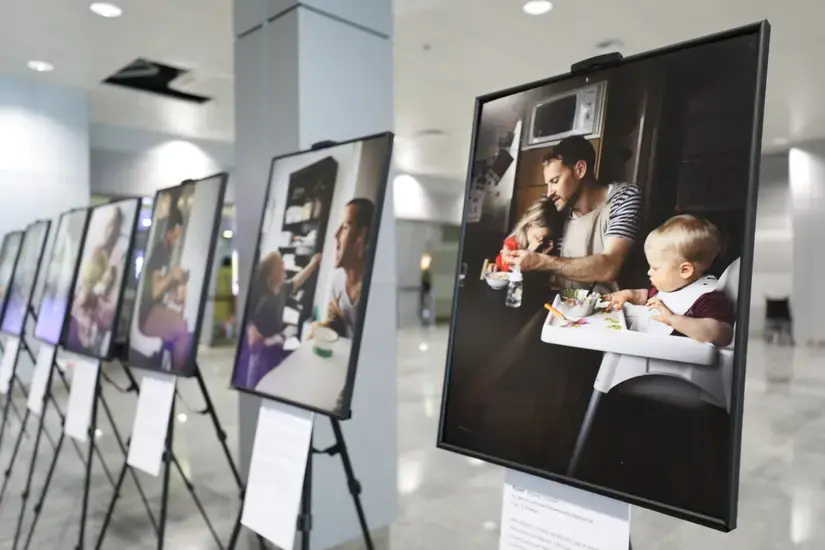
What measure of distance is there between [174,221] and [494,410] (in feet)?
5.92

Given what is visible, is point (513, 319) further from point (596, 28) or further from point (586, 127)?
point (596, 28)

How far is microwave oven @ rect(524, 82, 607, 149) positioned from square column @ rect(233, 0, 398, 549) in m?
1.75

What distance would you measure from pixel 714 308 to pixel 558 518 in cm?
55

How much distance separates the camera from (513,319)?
4.49ft

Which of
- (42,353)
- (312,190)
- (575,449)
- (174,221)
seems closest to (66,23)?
(42,353)

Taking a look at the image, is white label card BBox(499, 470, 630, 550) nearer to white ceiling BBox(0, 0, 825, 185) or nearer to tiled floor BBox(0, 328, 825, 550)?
tiled floor BBox(0, 328, 825, 550)

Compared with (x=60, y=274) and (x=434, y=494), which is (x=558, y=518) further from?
(x=60, y=274)

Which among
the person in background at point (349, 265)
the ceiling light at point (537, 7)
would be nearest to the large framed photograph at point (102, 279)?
the person in background at point (349, 265)

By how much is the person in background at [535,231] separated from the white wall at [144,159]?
7.98 m

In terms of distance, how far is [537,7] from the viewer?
514 cm

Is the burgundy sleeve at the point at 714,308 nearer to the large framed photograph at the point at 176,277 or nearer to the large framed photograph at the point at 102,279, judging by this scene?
the large framed photograph at the point at 176,277

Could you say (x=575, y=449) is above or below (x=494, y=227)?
below

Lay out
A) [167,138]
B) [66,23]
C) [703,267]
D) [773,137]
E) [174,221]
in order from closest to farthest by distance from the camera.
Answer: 1. [703,267]
2. [174,221]
3. [66,23]
4. [167,138]
5. [773,137]

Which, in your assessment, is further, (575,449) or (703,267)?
(575,449)
